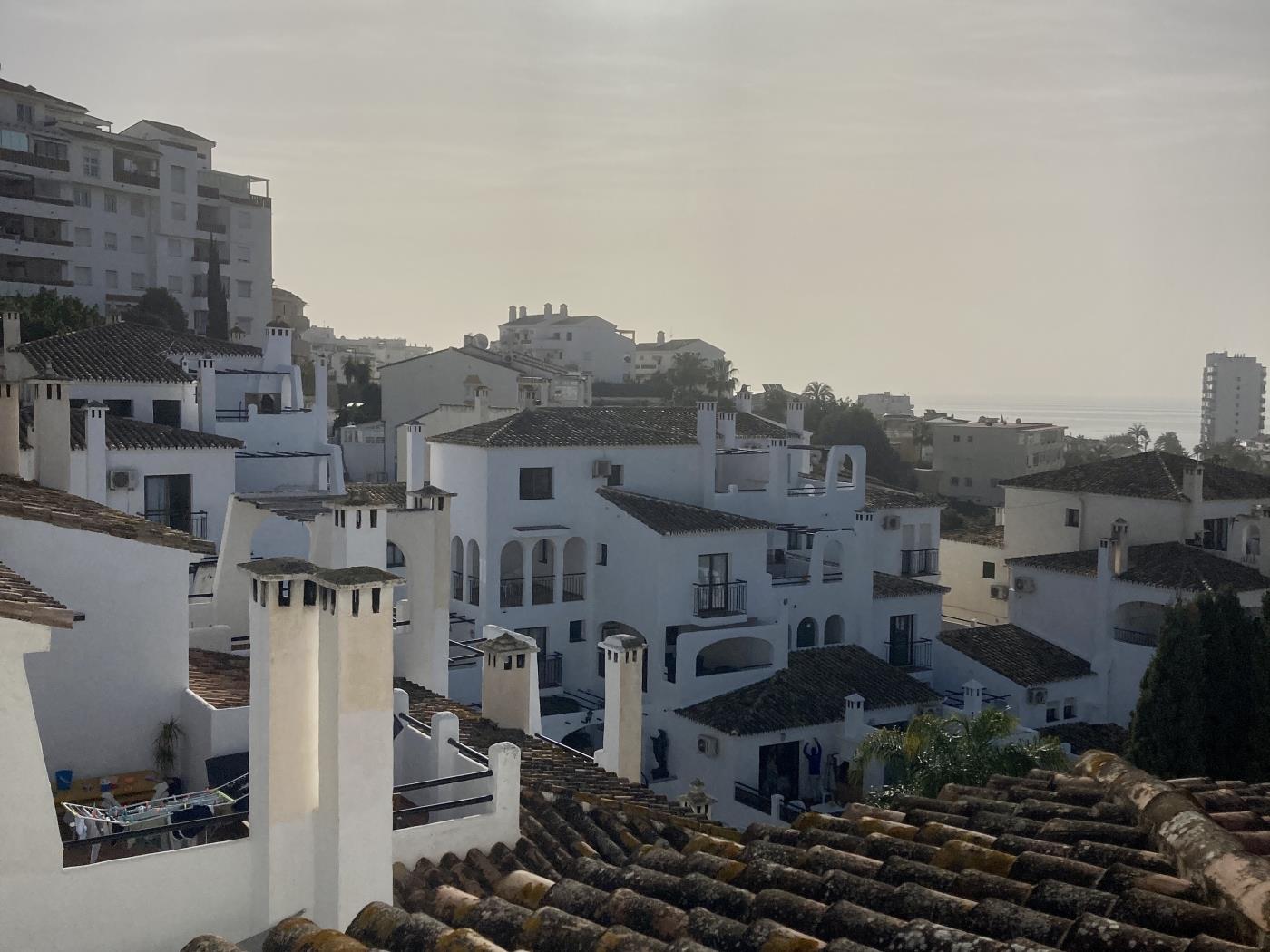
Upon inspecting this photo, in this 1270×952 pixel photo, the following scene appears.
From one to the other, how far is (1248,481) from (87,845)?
39.8m

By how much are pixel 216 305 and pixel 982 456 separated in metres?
44.9

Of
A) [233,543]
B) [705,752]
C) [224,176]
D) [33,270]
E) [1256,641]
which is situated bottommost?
[705,752]

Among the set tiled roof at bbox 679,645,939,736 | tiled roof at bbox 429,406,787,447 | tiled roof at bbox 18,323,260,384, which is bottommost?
tiled roof at bbox 679,645,939,736

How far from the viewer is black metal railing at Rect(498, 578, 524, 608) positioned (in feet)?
109

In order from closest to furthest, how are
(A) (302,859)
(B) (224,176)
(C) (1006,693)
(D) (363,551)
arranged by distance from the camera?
(A) (302,859) → (D) (363,551) → (C) (1006,693) → (B) (224,176)

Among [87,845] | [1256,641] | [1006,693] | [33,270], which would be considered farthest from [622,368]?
[87,845]

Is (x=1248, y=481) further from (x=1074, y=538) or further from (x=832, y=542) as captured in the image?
(x=832, y=542)

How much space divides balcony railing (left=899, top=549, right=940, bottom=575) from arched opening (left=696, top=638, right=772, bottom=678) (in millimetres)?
9685

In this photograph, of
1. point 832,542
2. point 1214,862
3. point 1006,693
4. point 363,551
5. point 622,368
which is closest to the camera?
point 1214,862

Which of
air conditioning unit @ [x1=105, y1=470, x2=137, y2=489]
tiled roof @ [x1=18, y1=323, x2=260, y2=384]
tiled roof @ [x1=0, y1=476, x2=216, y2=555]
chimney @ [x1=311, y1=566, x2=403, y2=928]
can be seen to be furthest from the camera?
tiled roof @ [x1=18, y1=323, x2=260, y2=384]

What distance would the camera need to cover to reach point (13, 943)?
7.24m

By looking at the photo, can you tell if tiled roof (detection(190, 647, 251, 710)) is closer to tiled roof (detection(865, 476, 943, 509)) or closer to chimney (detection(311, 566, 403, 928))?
chimney (detection(311, 566, 403, 928))

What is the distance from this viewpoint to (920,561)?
136 feet

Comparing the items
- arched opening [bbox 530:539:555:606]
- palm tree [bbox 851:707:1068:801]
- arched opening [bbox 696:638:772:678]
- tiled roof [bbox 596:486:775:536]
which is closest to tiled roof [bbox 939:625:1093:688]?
arched opening [bbox 696:638:772:678]
